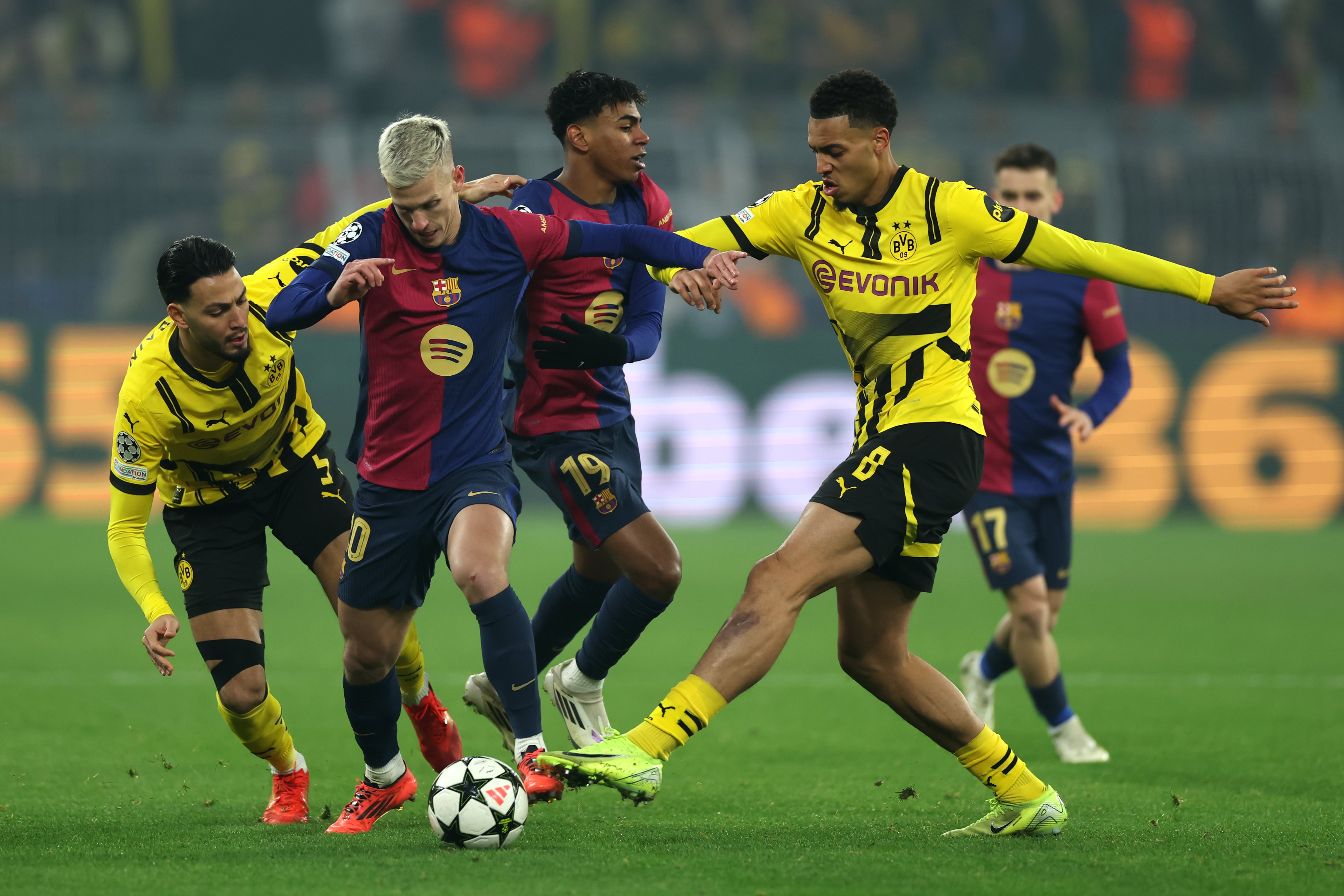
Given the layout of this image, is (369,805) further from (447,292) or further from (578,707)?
(447,292)

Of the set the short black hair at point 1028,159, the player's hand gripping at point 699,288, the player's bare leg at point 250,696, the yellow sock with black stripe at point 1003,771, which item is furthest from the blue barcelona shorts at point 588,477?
the short black hair at point 1028,159

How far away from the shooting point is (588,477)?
5461 mm

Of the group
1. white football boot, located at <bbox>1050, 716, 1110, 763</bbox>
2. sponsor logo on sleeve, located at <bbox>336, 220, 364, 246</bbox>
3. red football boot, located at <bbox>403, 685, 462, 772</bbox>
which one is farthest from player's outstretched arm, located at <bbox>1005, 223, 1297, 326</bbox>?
red football boot, located at <bbox>403, 685, 462, 772</bbox>

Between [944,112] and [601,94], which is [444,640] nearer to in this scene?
[601,94]

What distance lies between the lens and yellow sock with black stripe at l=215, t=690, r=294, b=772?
520 cm

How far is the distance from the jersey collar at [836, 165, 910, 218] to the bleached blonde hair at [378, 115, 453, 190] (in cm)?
124

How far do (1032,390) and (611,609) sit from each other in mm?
2391

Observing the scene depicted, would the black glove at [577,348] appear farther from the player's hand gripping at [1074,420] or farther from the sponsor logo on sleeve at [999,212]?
Answer: the player's hand gripping at [1074,420]

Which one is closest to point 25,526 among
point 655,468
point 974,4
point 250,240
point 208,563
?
point 250,240

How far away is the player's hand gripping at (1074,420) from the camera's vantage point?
662 centimetres

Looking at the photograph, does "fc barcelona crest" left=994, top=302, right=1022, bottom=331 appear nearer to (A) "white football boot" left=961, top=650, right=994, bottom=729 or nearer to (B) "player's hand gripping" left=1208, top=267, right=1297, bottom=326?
(A) "white football boot" left=961, top=650, right=994, bottom=729

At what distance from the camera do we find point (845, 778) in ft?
19.8

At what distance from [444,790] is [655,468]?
10.9 meters

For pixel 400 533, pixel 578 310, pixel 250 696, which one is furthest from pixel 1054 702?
pixel 250 696
